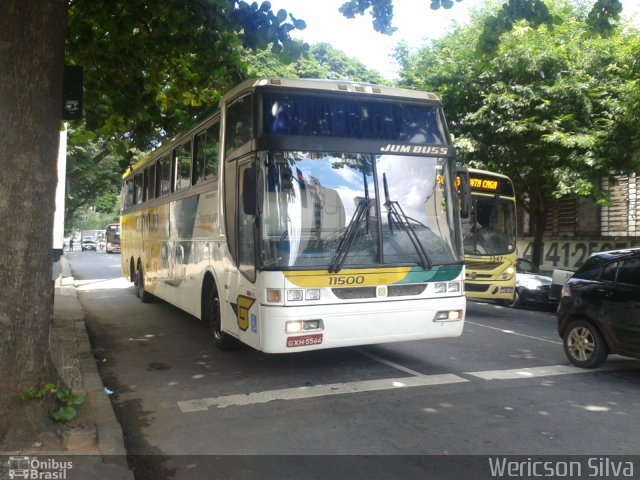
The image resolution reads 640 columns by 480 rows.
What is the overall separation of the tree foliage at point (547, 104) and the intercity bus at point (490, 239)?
2010 mm

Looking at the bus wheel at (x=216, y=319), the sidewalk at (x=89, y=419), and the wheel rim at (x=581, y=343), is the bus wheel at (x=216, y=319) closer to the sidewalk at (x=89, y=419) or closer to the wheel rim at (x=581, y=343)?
the sidewalk at (x=89, y=419)

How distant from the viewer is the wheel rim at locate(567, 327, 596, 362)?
7195 millimetres

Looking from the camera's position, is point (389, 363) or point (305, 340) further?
point (389, 363)

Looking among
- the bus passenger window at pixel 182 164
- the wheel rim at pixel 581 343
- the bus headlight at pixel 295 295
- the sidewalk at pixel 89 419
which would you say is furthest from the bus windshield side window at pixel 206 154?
the wheel rim at pixel 581 343

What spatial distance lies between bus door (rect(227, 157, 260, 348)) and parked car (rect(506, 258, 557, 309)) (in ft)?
29.9

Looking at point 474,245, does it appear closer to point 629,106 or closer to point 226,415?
point 629,106

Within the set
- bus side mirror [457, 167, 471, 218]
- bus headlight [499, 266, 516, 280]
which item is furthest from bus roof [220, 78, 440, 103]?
bus headlight [499, 266, 516, 280]

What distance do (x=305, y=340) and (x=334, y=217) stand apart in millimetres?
1344

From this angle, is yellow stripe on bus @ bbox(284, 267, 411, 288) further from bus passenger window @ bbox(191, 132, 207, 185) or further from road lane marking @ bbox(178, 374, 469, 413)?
bus passenger window @ bbox(191, 132, 207, 185)

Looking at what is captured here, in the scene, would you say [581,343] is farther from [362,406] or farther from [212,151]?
[212,151]

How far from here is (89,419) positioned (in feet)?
16.1

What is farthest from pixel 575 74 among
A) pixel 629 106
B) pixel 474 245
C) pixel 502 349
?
pixel 502 349

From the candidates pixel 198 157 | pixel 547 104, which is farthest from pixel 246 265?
pixel 547 104

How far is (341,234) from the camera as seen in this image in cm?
632
